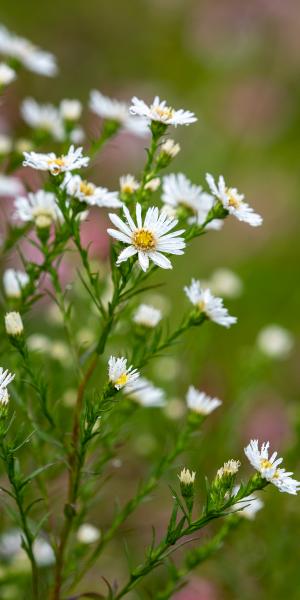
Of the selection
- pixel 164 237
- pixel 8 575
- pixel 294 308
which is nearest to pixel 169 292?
pixel 294 308

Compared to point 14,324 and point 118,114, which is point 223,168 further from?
point 14,324

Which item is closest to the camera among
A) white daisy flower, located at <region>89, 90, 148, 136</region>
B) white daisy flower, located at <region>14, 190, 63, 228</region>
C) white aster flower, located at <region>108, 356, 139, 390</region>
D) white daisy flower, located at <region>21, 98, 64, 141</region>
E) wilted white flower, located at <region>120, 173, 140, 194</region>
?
white aster flower, located at <region>108, 356, 139, 390</region>

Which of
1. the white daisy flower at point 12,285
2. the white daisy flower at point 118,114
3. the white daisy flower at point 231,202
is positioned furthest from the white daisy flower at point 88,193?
the white daisy flower at point 118,114

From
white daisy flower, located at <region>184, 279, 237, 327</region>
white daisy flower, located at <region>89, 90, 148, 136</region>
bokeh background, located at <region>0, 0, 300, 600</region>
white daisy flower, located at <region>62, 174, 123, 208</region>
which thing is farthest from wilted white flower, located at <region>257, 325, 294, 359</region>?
white daisy flower, located at <region>62, 174, 123, 208</region>

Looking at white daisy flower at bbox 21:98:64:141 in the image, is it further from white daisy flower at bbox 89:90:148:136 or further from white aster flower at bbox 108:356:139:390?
white aster flower at bbox 108:356:139:390

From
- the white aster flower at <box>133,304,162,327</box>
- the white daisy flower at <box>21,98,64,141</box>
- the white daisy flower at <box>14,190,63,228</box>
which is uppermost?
the white daisy flower at <box>21,98,64,141</box>
